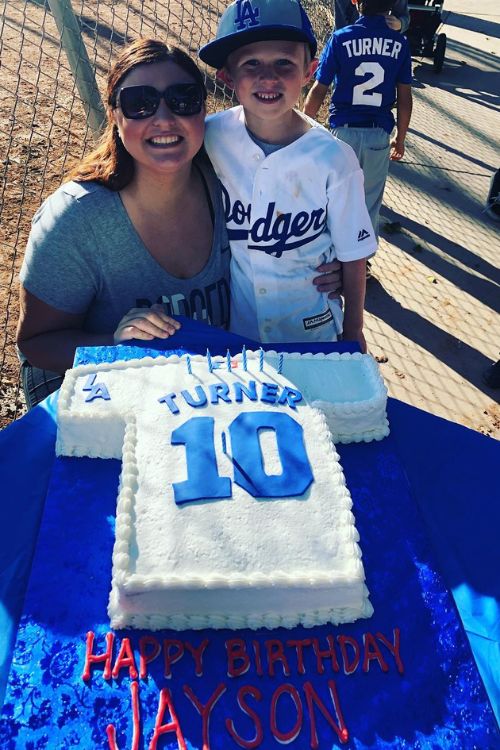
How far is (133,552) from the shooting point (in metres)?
1.18

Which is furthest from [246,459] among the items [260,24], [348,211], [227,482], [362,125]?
[362,125]

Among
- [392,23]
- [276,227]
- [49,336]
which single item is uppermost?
[392,23]

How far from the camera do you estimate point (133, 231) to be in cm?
193

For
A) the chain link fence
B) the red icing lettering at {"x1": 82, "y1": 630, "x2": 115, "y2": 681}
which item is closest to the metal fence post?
the chain link fence

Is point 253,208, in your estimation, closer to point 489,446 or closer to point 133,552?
point 489,446

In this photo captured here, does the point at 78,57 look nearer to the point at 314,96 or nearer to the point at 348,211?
the point at 348,211

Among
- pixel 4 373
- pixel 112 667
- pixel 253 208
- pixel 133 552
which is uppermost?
pixel 253 208

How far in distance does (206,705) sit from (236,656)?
11cm

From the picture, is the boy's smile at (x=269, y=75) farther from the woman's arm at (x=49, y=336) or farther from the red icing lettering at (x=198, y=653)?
the red icing lettering at (x=198, y=653)

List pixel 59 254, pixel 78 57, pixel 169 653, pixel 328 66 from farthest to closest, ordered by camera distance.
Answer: pixel 328 66
pixel 78 57
pixel 59 254
pixel 169 653

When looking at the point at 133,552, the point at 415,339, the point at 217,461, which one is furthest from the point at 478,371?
the point at 133,552

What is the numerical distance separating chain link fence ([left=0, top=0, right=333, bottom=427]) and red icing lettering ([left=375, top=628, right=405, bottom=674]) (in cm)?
218

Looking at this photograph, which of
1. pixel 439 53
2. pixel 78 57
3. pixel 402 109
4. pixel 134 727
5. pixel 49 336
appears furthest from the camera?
pixel 439 53

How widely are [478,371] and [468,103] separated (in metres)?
5.07
